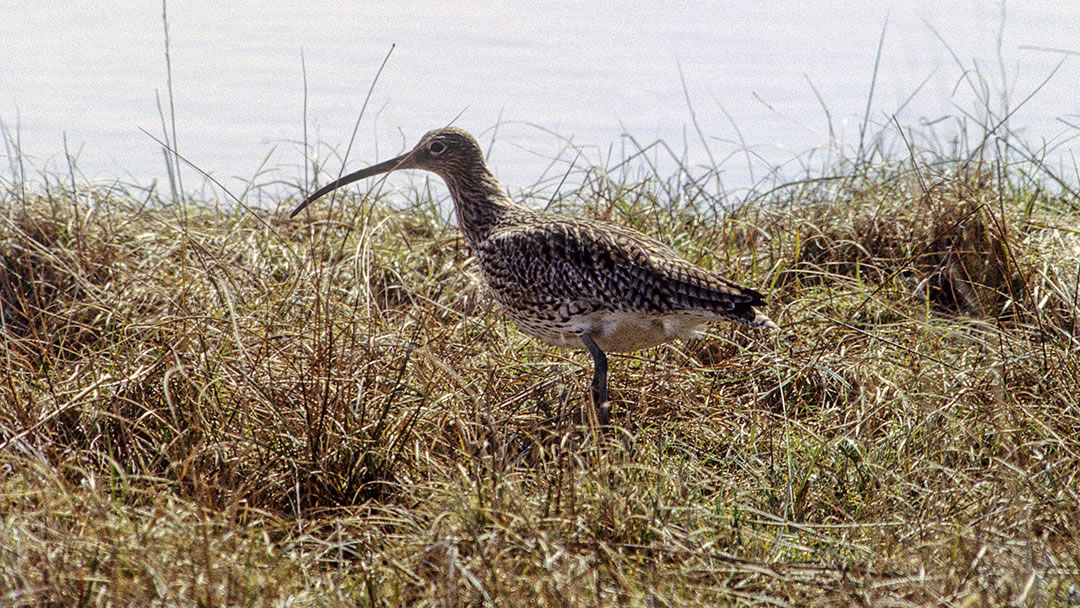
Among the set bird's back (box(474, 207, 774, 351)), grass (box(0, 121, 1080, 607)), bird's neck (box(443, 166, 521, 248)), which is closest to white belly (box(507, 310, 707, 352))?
bird's back (box(474, 207, 774, 351))

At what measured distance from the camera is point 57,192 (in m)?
6.19

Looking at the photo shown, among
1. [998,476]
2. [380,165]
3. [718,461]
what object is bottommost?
[718,461]

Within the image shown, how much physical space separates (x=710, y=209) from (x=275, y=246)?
245 cm

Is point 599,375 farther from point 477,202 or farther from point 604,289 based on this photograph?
point 477,202

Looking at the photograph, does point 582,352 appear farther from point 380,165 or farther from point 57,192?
point 57,192

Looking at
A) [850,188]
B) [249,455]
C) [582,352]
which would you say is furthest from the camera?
[850,188]

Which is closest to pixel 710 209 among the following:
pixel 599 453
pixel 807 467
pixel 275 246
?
pixel 275 246

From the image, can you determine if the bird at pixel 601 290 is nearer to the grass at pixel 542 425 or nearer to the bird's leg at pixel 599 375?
the bird's leg at pixel 599 375

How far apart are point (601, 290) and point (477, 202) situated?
1073 mm

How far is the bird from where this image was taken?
4.43 m

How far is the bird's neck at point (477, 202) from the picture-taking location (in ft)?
17.2

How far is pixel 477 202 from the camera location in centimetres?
538

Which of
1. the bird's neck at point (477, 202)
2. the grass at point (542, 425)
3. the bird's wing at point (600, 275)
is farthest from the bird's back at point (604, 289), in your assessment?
the bird's neck at point (477, 202)

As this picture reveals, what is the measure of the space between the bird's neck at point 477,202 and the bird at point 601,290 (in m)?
0.29
